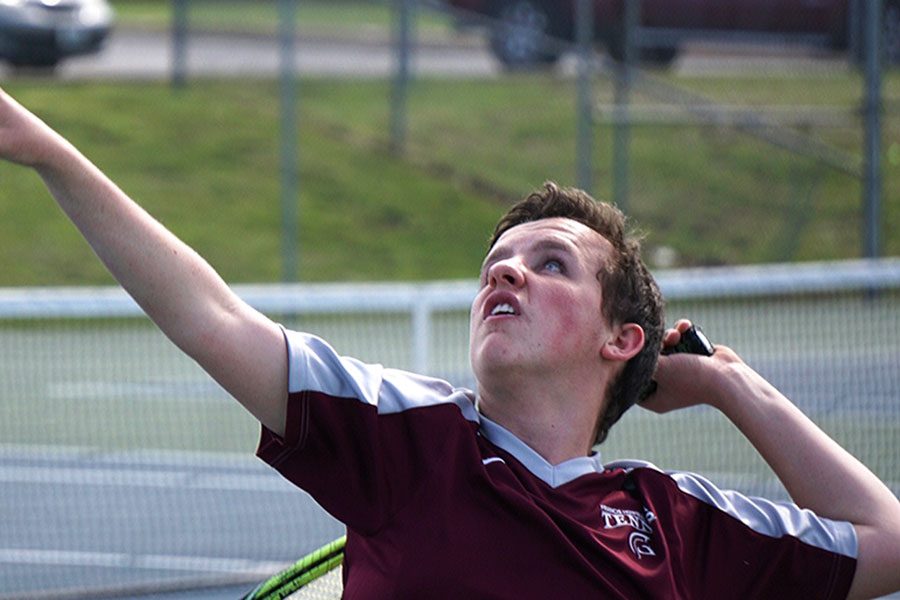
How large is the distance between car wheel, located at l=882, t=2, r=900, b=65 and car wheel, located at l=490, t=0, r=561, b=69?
124 inches

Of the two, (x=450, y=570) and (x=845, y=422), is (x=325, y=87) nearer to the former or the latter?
(x=845, y=422)

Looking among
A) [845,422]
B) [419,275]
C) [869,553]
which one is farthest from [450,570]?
[419,275]

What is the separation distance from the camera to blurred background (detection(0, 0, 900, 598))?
286 inches

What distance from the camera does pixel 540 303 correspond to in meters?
2.66

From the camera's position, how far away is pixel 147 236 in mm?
2277

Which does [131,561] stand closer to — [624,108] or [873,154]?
[624,108]

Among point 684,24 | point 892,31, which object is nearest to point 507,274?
point 684,24

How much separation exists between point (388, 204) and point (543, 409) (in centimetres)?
1309

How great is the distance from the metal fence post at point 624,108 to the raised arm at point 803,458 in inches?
402

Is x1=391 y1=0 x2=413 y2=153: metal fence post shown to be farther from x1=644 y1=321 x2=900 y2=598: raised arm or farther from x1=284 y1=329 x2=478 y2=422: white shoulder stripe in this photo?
x1=284 y1=329 x2=478 y2=422: white shoulder stripe

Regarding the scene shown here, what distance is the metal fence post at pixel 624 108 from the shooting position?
533 inches

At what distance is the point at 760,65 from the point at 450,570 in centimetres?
1268

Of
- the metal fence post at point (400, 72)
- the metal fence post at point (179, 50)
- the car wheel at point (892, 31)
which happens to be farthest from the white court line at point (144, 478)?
the car wheel at point (892, 31)

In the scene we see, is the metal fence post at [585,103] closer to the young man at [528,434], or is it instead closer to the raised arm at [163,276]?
the young man at [528,434]
